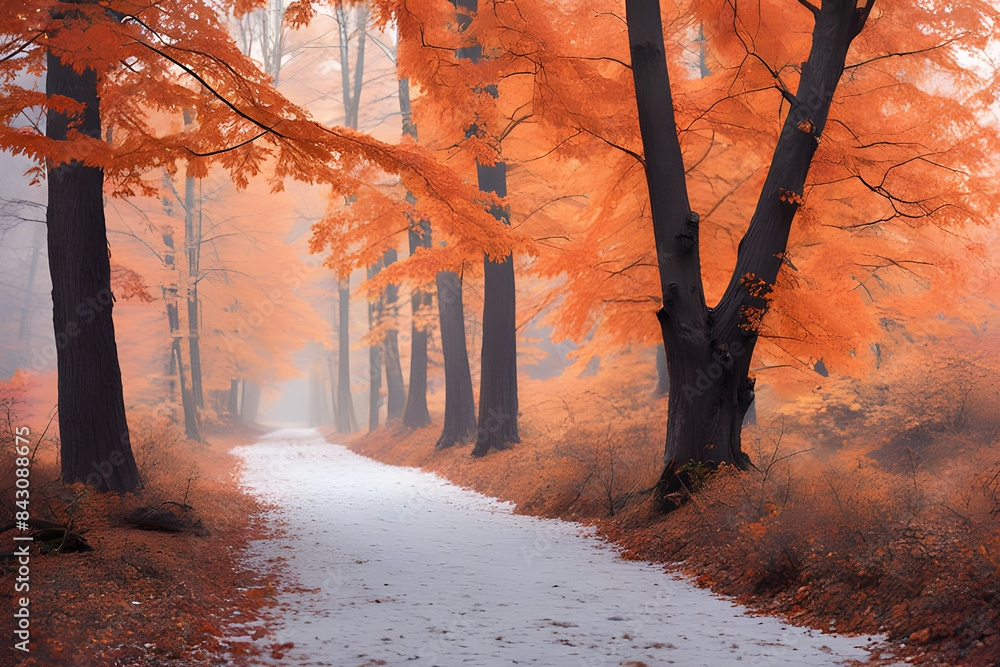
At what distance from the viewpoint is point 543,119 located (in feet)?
30.4

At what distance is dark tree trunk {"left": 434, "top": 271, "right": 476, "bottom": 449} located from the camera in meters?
15.9

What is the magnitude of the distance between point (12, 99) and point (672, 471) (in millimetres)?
8093

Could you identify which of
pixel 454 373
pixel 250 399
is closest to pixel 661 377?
pixel 454 373

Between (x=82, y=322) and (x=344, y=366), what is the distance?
70.3 feet

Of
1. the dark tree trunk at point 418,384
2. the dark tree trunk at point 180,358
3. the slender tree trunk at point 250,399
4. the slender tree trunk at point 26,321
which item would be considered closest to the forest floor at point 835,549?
the dark tree trunk at point 418,384

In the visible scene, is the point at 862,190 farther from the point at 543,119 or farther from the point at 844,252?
the point at 543,119

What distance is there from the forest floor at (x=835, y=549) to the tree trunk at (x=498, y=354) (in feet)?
13.3

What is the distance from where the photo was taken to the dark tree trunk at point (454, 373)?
1593 centimetres

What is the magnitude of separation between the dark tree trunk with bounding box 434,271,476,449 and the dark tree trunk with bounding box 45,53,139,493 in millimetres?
8640

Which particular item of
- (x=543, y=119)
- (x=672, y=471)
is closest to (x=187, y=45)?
(x=543, y=119)

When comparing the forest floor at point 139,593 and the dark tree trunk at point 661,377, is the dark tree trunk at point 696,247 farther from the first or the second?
the dark tree trunk at point 661,377

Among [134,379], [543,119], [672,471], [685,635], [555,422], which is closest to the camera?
[685,635]

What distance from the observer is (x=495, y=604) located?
17.1ft

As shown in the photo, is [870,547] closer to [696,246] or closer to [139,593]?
[696,246]
